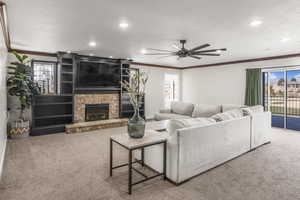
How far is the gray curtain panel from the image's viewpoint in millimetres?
6273

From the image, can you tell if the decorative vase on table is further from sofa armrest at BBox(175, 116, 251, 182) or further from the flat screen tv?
the flat screen tv

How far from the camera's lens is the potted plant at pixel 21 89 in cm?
454

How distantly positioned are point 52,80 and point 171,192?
534 cm

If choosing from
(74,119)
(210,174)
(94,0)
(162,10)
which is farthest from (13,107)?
(210,174)

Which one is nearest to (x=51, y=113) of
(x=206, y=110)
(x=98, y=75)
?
(x=98, y=75)

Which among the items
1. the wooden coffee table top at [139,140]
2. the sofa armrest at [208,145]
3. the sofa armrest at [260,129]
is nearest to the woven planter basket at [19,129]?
the wooden coffee table top at [139,140]

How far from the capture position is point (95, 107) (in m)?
6.20

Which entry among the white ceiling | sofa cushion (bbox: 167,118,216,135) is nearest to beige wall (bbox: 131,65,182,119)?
the white ceiling

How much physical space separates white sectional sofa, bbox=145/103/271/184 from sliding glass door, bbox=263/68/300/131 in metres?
3.28

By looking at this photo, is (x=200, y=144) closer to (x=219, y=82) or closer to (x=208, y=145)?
(x=208, y=145)

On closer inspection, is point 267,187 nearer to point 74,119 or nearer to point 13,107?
point 74,119

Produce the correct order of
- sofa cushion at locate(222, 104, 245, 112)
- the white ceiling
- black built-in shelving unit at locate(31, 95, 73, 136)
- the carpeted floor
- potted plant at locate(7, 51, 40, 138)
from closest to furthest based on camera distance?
the carpeted floor, the white ceiling, potted plant at locate(7, 51, 40, 138), sofa cushion at locate(222, 104, 245, 112), black built-in shelving unit at locate(31, 95, 73, 136)

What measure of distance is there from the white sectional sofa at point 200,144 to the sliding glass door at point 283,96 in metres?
3.28

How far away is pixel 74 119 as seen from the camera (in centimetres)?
577
